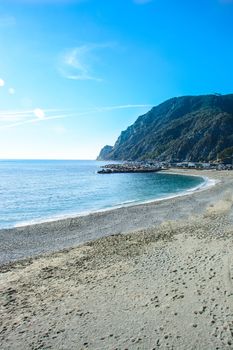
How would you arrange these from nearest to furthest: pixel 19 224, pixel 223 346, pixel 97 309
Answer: pixel 223 346
pixel 97 309
pixel 19 224

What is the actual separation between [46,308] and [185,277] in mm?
5556

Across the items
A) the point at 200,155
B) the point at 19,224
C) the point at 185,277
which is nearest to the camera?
the point at 185,277

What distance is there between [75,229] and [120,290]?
13.0m

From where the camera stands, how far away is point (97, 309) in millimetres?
10016

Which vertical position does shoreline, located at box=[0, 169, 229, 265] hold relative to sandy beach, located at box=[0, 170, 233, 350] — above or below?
below

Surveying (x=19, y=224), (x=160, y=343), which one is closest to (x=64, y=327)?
(x=160, y=343)

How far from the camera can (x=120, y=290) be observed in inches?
450

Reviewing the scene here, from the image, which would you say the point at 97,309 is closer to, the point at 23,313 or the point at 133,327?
the point at 133,327

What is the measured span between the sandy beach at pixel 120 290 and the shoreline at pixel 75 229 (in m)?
0.15

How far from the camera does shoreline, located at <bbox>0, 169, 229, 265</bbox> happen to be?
61.7 ft

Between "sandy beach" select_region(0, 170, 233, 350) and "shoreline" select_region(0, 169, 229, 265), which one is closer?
"sandy beach" select_region(0, 170, 233, 350)

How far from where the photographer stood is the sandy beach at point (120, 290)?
8.34m

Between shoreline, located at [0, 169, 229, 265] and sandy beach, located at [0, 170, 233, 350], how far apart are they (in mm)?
146

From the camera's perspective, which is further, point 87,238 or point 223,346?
point 87,238
